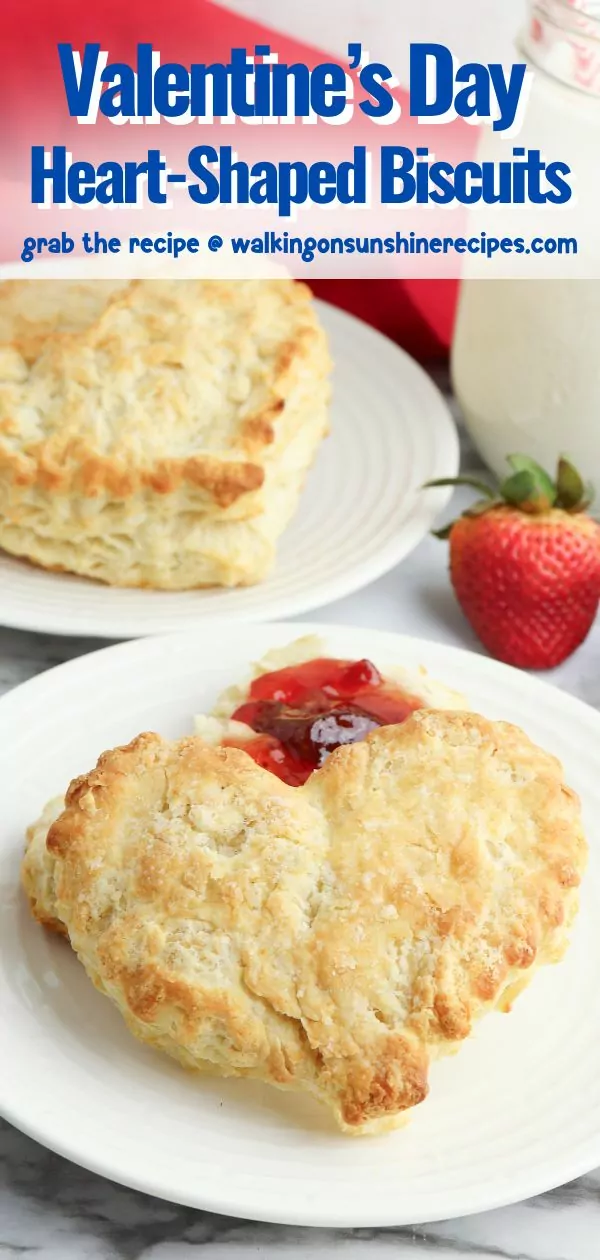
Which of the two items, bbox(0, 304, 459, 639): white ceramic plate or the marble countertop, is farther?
bbox(0, 304, 459, 639): white ceramic plate

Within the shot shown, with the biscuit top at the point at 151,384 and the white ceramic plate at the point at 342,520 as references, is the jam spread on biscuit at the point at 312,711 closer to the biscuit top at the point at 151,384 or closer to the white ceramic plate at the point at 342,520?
the white ceramic plate at the point at 342,520

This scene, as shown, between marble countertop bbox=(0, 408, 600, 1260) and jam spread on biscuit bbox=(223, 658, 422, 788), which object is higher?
jam spread on biscuit bbox=(223, 658, 422, 788)

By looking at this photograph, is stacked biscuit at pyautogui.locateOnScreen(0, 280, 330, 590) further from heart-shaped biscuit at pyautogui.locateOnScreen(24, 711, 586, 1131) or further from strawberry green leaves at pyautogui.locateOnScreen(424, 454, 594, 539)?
heart-shaped biscuit at pyautogui.locateOnScreen(24, 711, 586, 1131)

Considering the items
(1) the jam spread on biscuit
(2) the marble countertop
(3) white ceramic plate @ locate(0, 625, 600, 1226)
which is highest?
(1) the jam spread on biscuit

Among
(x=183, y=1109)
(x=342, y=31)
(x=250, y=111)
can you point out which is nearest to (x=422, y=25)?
(x=342, y=31)

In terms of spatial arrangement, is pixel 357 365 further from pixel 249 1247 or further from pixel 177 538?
pixel 249 1247

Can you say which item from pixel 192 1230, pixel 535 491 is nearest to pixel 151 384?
pixel 535 491

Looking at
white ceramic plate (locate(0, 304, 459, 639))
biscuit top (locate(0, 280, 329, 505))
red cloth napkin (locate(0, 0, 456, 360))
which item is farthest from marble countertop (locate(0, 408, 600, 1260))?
red cloth napkin (locate(0, 0, 456, 360))

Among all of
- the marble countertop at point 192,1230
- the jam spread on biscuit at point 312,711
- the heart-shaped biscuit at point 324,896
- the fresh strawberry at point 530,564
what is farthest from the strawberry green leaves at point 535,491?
the marble countertop at point 192,1230
